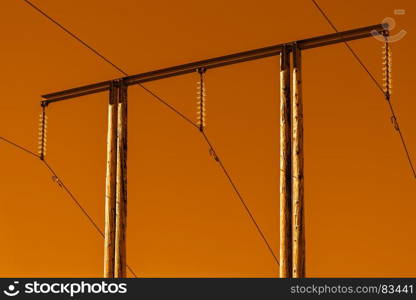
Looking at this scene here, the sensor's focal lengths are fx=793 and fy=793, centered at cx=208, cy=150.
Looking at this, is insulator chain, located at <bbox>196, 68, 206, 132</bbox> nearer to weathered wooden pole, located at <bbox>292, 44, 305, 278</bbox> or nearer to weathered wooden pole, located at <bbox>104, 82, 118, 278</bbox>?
weathered wooden pole, located at <bbox>292, 44, 305, 278</bbox>

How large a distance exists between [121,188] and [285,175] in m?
2.23

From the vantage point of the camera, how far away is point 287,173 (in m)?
8.55

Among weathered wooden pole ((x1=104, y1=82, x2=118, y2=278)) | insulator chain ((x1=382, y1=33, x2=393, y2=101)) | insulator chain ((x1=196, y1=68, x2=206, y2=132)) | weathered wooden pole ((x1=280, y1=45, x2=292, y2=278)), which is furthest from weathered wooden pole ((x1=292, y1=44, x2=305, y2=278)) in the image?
weathered wooden pole ((x1=104, y1=82, x2=118, y2=278))

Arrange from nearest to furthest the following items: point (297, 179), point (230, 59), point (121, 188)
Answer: point (297, 179), point (230, 59), point (121, 188)

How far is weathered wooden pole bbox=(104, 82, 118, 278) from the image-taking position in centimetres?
967

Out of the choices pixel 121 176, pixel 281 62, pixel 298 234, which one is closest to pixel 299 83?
pixel 281 62

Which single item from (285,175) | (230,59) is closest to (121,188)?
(230,59)

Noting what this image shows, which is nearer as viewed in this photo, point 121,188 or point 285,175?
point 285,175

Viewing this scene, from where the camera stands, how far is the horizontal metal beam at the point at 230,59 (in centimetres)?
866

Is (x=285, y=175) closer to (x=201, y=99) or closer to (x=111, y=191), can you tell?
(x=201, y=99)

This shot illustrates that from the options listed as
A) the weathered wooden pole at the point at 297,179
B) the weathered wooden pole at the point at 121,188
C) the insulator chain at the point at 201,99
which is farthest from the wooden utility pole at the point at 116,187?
the weathered wooden pole at the point at 297,179

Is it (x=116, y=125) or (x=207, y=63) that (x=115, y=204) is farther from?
(x=207, y=63)

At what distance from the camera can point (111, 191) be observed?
9.76m

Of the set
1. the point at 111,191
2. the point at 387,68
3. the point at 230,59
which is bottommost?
the point at 111,191
